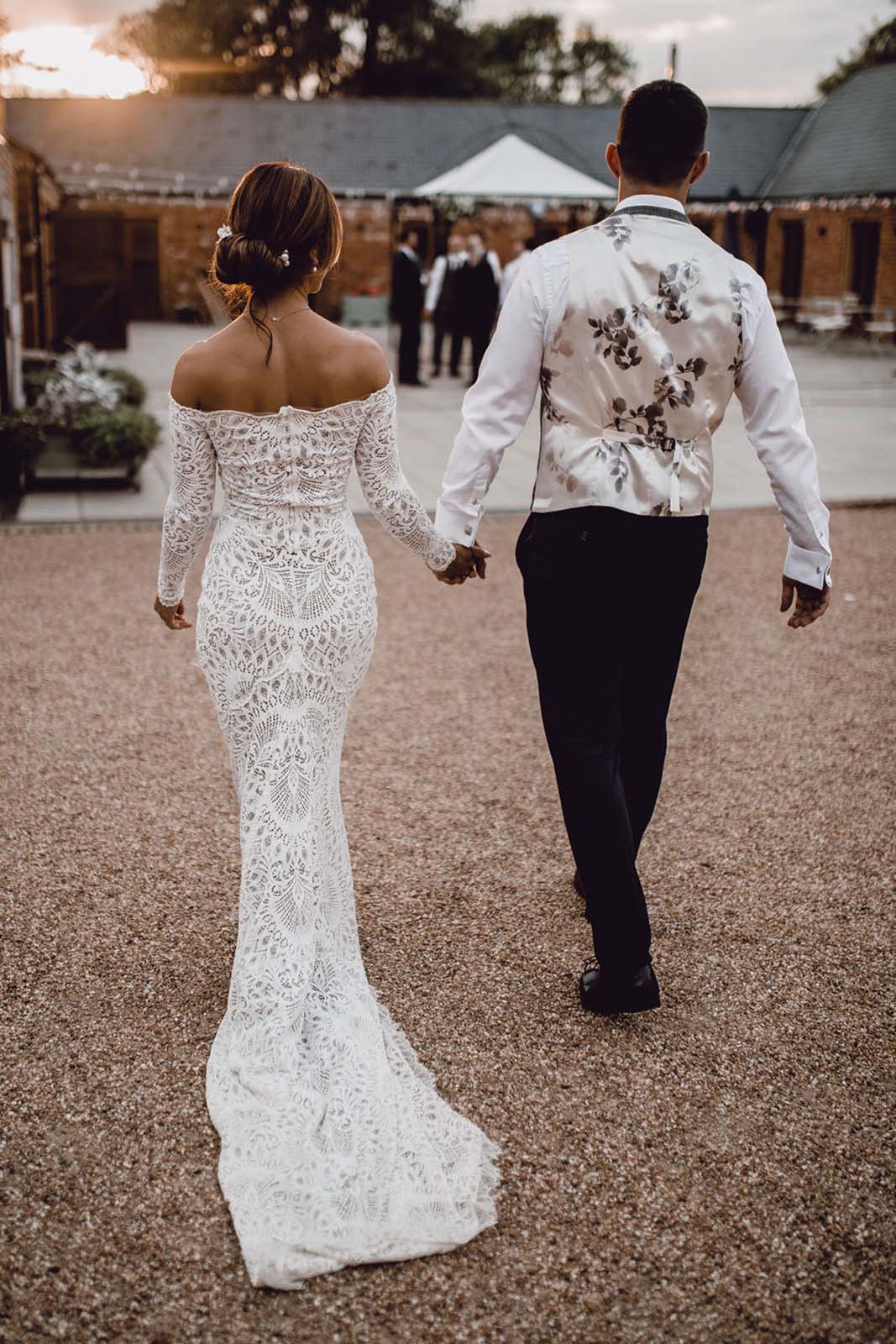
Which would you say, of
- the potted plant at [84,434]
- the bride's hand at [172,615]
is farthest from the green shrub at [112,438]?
the bride's hand at [172,615]

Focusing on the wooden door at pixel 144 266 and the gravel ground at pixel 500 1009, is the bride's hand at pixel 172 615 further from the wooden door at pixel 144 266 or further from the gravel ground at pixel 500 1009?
the wooden door at pixel 144 266

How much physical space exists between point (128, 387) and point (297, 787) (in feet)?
31.1

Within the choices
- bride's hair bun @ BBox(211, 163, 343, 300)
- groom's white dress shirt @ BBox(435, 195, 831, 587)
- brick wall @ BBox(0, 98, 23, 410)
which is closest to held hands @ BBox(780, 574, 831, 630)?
groom's white dress shirt @ BBox(435, 195, 831, 587)

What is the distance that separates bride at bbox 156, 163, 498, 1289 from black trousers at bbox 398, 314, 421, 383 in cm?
1408

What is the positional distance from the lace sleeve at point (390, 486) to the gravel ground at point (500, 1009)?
515mm

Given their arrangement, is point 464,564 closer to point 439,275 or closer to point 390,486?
point 390,486

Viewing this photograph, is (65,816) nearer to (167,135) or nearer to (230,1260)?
(230,1260)

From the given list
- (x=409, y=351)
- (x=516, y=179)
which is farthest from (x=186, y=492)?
(x=516, y=179)

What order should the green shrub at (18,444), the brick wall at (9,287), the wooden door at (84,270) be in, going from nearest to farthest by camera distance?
the green shrub at (18,444) < the brick wall at (9,287) < the wooden door at (84,270)

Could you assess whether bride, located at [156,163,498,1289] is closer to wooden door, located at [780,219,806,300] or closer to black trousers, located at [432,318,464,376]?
black trousers, located at [432,318,464,376]

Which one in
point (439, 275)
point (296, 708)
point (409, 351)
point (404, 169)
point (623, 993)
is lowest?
point (623, 993)

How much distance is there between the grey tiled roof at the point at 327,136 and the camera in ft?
93.3

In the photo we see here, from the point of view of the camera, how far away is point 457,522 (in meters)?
2.84

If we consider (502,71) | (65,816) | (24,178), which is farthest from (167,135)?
(65,816)
